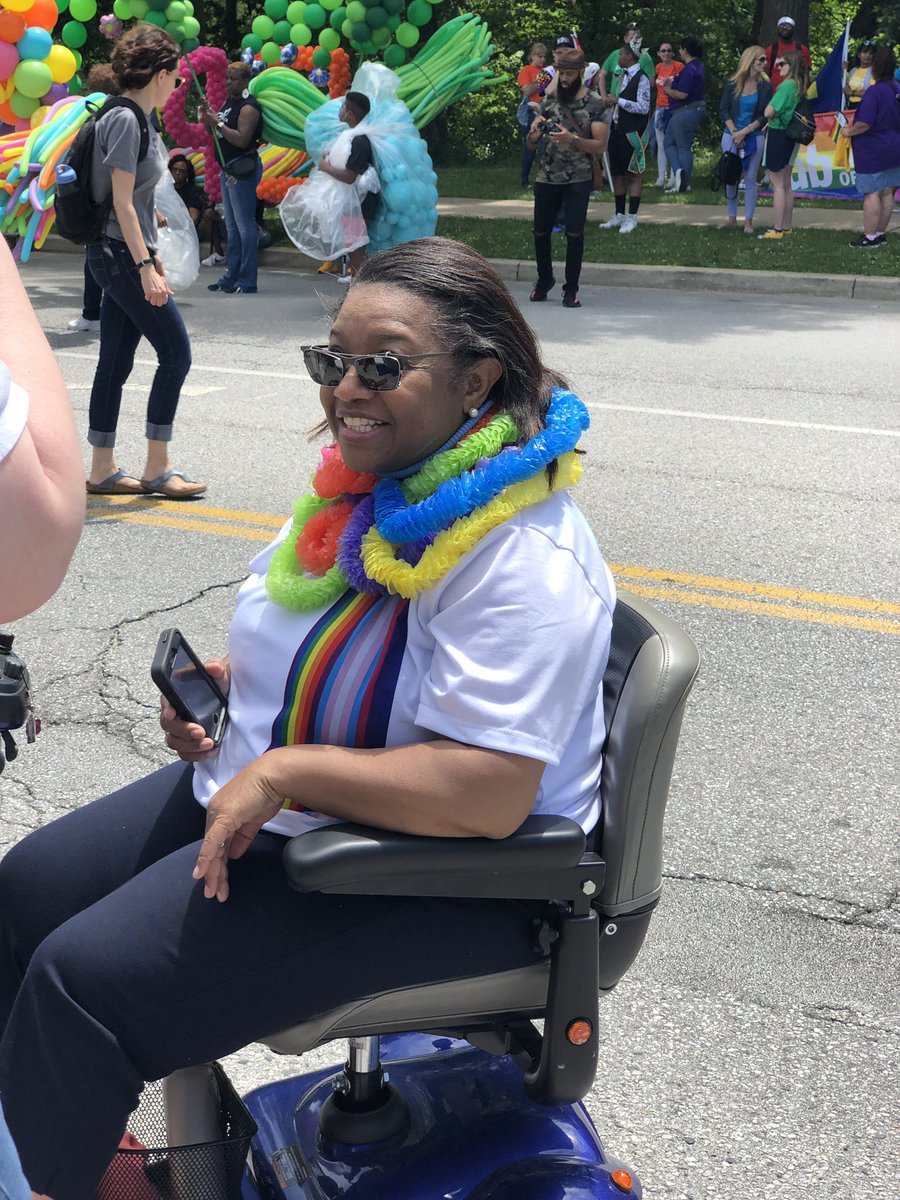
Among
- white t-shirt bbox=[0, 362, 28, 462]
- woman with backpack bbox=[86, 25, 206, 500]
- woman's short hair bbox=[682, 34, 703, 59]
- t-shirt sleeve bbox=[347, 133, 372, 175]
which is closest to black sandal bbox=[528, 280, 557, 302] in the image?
t-shirt sleeve bbox=[347, 133, 372, 175]

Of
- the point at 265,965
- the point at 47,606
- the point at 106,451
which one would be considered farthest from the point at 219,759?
the point at 106,451

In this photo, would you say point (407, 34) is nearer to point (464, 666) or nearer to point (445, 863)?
point (464, 666)

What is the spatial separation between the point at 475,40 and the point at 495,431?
47.3 feet

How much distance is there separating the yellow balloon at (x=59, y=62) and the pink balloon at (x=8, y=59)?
0.34 meters

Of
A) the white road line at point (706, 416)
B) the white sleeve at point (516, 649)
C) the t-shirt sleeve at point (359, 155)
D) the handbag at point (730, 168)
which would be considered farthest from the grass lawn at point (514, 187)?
the white sleeve at point (516, 649)

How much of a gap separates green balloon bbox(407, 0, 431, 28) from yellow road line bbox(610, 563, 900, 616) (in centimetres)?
1259

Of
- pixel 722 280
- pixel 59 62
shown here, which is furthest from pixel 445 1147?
pixel 59 62

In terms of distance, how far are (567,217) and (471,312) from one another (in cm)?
988

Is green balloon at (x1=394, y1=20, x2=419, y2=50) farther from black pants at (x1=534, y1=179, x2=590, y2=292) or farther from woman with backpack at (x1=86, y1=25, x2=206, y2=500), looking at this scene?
woman with backpack at (x1=86, y1=25, x2=206, y2=500)

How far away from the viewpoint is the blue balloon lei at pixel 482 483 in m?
1.96

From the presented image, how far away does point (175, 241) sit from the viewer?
6.96 m

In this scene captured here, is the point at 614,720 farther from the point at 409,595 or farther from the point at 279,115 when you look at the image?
the point at 279,115

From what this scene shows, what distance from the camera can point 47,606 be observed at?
4988 millimetres

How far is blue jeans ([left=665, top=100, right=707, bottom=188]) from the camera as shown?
62.6 ft
